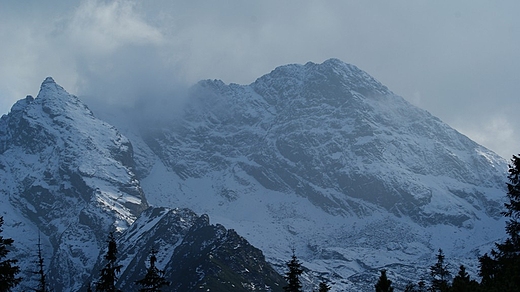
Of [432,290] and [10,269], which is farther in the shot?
[432,290]

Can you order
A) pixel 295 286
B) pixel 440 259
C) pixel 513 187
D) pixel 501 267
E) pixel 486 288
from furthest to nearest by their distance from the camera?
pixel 440 259 < pixel 295 286 < pixel 501 267 < pixel 513 187 < pixel 486 288

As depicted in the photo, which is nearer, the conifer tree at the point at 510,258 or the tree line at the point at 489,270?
the tree line at the point at 489,270

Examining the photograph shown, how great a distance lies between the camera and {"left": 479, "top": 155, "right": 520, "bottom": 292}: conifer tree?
60.0 metres

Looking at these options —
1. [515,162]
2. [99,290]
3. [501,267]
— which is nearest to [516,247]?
[501,267]

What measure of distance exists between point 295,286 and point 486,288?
83.8 ft

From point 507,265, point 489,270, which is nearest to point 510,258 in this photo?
point 507,265

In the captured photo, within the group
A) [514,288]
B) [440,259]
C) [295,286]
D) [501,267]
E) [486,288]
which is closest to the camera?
[514,288]

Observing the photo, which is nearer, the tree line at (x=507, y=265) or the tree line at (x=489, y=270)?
the tree line at (x=489, y=270)

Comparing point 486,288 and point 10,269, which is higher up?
point 486,288

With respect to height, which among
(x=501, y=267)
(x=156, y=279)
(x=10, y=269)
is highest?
(x=501, y=267)

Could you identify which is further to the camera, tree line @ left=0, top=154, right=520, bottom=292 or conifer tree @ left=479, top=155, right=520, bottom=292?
conifer tree @ left=479, top=155, right=520, bottom=292

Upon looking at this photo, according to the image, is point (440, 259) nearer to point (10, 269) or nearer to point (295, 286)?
point (295, 286)

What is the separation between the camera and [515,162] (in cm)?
6419

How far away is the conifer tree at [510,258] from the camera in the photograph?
60031 millimetres
